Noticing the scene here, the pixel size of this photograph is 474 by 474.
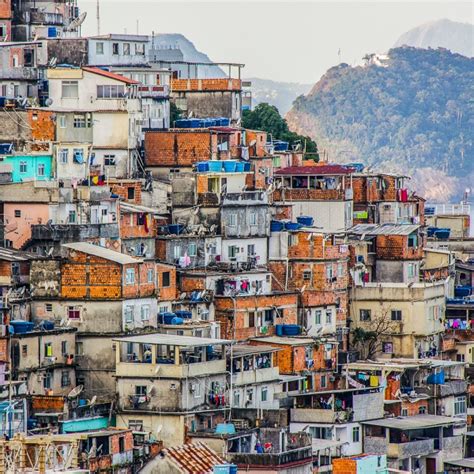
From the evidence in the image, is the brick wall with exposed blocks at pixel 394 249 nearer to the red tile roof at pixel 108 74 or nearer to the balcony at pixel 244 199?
the balcony at pixel 244 199

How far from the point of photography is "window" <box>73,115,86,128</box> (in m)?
85.5

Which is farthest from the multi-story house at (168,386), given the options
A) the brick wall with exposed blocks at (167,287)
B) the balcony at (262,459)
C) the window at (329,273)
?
the window at (329,273)

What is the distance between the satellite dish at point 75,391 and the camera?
71.8m

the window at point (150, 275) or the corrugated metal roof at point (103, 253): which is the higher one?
the corrugated metal roof at point (103, 253)

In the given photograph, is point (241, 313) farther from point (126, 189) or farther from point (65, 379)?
point (65, 379)

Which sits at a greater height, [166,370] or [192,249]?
[192,249]

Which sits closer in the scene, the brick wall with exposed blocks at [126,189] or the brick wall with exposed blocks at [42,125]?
the brick wall with exposed blocks at [126,189]

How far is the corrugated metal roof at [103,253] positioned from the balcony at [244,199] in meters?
8.12

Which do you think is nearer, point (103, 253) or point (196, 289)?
point (103, 253)

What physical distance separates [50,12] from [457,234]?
18508mm

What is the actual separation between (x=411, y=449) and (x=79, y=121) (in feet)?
54.8

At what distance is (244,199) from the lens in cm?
8369

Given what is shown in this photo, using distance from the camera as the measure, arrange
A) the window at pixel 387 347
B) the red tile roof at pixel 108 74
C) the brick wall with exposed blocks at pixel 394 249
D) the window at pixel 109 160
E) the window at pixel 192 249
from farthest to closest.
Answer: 1. the brick wall with exposed blocks at pixel 394 249
2. the red tile roof at pixel 108 74
3. the window at pixel 387 347
4. the window at pixel 109 160
5. the window at pixel 192 249

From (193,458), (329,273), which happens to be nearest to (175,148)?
(329,273)
